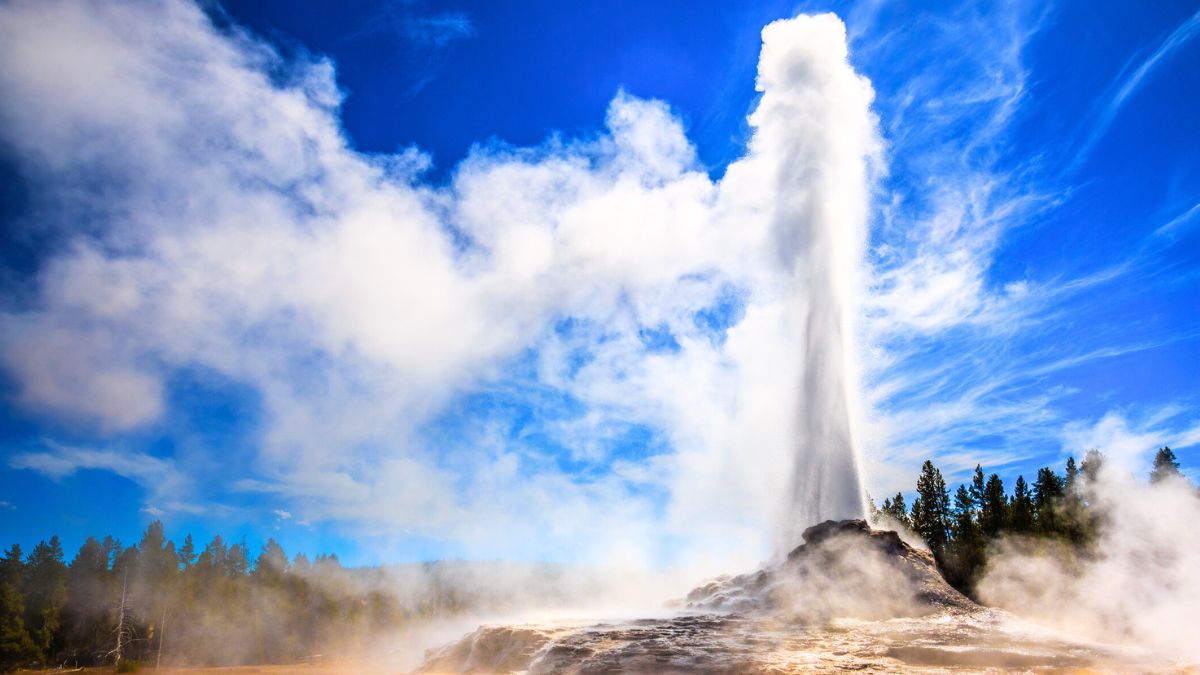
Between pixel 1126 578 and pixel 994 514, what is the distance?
67.7ft

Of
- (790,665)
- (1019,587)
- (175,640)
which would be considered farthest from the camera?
(175,640)

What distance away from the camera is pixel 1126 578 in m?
19.3

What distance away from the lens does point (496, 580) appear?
68000mm

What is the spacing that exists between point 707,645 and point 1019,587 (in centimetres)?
1843

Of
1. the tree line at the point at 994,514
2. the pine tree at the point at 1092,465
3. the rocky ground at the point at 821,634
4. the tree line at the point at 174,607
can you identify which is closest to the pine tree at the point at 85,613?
the tree line at the point at 174,607

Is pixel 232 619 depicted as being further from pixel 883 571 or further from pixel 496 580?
pixel 883 571

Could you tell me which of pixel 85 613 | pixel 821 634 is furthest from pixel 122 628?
pixel 821 634

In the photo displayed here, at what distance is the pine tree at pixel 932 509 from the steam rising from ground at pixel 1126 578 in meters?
11.6

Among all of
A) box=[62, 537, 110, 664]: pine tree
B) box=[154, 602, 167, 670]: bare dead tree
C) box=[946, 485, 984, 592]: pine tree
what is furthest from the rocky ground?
box=[62, 537, 110, 664]: pine tree

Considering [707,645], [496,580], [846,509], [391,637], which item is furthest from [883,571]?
[496,580]

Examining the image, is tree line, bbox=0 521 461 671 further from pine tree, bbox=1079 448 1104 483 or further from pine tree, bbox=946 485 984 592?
pine tree, bbox=1079 448 1104 483

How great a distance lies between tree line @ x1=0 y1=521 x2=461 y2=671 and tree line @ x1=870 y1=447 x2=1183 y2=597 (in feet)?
164

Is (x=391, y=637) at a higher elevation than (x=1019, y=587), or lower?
lower

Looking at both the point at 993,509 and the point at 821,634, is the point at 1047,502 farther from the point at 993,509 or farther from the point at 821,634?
the point at 821,634
